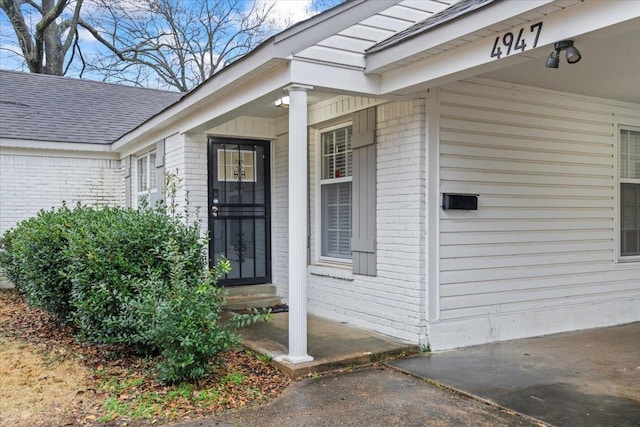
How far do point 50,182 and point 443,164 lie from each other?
7.63m

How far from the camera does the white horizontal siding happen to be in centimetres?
504

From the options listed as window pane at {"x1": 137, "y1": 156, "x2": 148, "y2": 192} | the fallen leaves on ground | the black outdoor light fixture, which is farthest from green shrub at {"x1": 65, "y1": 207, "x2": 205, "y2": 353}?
window pane at {"x1": 137, "y1": 156, "x2": 148, "y2": 192}

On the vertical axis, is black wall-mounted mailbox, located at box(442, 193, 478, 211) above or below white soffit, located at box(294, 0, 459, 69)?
below

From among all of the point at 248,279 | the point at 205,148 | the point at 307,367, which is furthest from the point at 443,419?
the point at 205,148

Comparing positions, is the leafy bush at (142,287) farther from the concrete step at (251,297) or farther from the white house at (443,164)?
the concrete step at (251,297)

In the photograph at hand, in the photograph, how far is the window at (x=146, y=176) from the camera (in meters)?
8.51

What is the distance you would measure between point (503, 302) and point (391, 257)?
1.26 meters

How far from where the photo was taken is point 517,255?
539 centimetres

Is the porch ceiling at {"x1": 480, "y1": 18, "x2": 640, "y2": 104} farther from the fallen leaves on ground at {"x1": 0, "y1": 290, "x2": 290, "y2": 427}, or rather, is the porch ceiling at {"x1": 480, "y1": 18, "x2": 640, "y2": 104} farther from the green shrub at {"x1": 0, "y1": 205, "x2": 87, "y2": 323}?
the green shrub at {"x1": 0, "y1": 205, "x2": 87, "y2": 323}

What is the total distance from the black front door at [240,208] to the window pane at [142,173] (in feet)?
8.16

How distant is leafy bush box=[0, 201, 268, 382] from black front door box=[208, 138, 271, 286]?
5.84 ft

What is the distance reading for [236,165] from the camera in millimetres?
7191

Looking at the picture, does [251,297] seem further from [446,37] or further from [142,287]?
[446,37]

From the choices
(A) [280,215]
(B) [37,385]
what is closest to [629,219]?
(A) [280,215]
